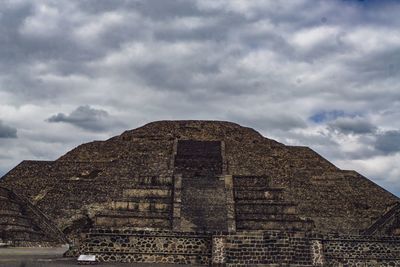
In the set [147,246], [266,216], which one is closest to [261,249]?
[147,246]

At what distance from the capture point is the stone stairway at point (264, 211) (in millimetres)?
18766

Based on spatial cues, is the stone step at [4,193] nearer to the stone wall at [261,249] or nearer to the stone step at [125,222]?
the stone step at [125,222]

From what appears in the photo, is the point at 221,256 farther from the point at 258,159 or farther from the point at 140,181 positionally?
the point at 258,159

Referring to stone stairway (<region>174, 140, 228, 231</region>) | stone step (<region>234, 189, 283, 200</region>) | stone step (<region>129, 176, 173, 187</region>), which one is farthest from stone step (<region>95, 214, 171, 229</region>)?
stone step (<region>234, 189, 283, 200</region>)

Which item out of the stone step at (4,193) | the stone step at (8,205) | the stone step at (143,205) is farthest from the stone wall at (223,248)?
the stone step at (4,193)

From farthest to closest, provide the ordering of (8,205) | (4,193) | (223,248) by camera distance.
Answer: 1. (4,193)
2. (8,205)
3. (223,248)

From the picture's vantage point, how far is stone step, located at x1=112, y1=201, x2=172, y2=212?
737 inches

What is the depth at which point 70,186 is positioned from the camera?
976 inches

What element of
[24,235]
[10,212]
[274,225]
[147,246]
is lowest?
[147,246]

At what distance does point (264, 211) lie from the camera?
19406 millimetres

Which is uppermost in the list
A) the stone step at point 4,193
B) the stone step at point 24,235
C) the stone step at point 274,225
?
the stone step at point 4,193

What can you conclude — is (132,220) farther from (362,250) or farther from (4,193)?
(362,250)

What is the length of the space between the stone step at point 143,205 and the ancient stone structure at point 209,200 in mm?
36

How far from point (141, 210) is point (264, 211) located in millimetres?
4285
